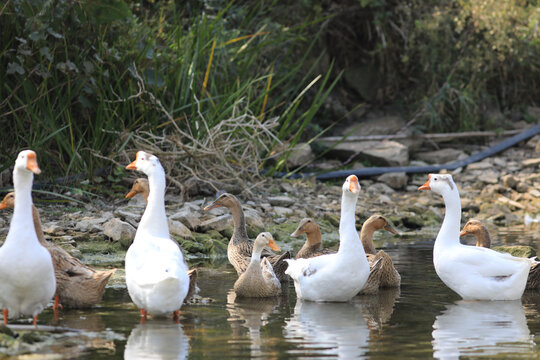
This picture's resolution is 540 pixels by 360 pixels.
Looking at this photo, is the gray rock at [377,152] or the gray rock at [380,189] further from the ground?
the gray rock at [377,152]

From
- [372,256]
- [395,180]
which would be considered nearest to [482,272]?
[372,256]

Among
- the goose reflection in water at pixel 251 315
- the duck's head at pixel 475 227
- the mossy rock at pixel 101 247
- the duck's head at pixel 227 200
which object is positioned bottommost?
the goose reflection in water at pixel 251 315

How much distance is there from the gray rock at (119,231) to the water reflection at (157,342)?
11.2 ft

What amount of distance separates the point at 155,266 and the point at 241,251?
103 inches

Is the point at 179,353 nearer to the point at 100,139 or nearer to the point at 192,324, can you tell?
the point at 192,324

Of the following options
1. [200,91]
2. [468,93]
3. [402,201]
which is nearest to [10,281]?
[200,91]

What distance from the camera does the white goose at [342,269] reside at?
6719mm

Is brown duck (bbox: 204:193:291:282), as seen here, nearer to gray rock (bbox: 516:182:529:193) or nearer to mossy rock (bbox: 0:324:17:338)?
mossy rock (bbox: 0:324:17:338)

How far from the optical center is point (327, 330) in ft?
18.7

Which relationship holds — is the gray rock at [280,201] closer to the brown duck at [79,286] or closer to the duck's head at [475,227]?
the duck's head at [475,227]

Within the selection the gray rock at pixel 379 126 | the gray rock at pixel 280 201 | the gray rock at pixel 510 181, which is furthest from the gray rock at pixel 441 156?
the gray rock at pixel 280 201

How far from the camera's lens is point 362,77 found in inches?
788

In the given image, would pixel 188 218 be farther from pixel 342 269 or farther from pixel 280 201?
pixel 342 269

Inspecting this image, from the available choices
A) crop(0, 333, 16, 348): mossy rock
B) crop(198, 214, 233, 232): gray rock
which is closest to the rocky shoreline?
crop(198, 214, 233, 232): gray rock
